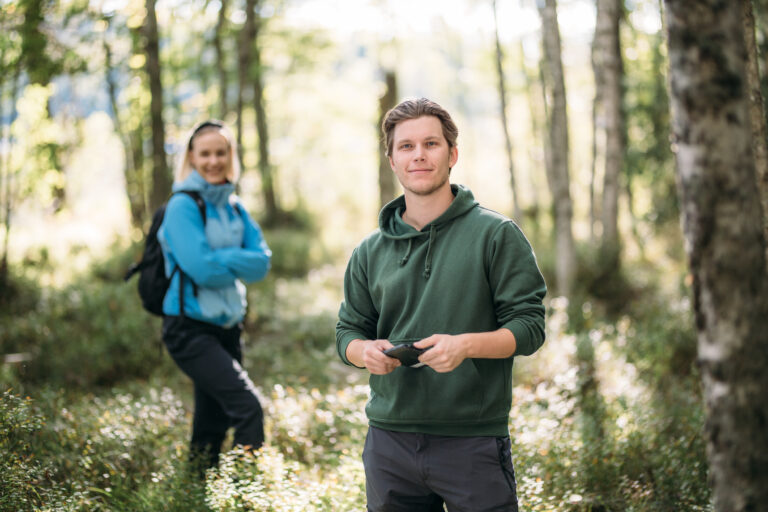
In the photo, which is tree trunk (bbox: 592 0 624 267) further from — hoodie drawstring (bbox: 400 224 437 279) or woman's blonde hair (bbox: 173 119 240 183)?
hoodie drawstring (bbox: 400 224 437 279)

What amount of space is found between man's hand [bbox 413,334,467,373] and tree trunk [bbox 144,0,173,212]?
28.2 ft

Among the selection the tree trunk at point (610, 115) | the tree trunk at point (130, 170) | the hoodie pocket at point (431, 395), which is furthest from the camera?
the tree trunk at point (130, 170)

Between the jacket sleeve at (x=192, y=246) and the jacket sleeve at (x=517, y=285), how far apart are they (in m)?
2.26

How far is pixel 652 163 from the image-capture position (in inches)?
537

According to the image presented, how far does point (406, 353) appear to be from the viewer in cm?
232

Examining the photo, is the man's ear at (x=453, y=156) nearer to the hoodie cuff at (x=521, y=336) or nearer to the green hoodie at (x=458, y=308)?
the green hoodie at (x=458, y=308)

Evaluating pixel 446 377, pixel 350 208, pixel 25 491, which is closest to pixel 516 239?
pixel 446 377

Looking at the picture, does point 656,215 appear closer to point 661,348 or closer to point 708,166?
point 661,348

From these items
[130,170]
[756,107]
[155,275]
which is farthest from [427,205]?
[130,170]

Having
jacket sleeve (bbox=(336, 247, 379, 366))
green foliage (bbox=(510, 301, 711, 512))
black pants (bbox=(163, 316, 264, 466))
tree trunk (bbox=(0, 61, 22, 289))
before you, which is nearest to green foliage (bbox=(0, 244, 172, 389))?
tree trunk (bbox=(0, 61, 22, 289))

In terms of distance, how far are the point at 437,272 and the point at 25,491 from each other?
2631 mm

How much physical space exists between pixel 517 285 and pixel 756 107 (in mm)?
2027

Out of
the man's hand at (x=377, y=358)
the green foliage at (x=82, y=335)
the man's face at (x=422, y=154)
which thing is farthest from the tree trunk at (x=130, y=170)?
the man's hand at (x=377, y=358)

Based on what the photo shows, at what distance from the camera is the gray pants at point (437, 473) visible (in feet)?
7.70
